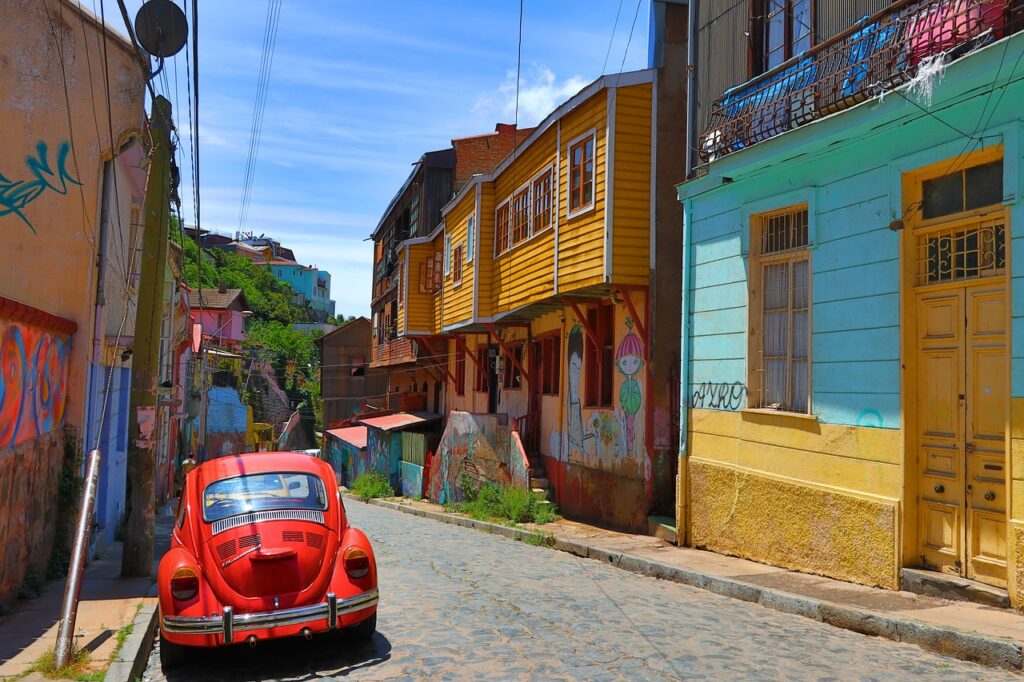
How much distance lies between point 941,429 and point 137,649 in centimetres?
736

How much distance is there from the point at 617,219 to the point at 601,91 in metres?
2.14

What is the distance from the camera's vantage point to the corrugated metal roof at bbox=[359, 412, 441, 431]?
2850 centimetres

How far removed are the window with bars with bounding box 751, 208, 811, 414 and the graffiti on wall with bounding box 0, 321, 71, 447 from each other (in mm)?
8170

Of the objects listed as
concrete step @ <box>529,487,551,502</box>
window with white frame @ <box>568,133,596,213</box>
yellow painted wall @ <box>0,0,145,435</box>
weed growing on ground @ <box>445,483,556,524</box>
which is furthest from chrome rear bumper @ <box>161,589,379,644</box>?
concrete step @ <box>529,487,551,502</box>

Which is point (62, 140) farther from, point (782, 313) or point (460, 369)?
point (460, 369)

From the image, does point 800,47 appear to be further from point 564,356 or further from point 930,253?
point 564,356

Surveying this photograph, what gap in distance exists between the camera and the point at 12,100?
10.3m

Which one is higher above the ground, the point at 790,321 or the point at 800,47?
the point at 800,47

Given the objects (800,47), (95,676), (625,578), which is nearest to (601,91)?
(800,47)

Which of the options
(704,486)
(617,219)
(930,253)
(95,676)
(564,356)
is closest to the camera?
(95,676)

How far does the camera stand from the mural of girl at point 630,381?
14.2 m

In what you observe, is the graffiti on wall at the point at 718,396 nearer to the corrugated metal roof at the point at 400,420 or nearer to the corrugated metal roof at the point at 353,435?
the corrugated metal roof at the point at 400,420

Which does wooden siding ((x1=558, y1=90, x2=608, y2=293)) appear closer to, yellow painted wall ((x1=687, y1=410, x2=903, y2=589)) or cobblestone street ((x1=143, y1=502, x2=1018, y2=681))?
yellow painted wall ((x1=687, y1=410, x2=903, y2=589))

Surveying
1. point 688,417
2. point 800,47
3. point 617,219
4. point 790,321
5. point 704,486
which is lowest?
point 704,486
